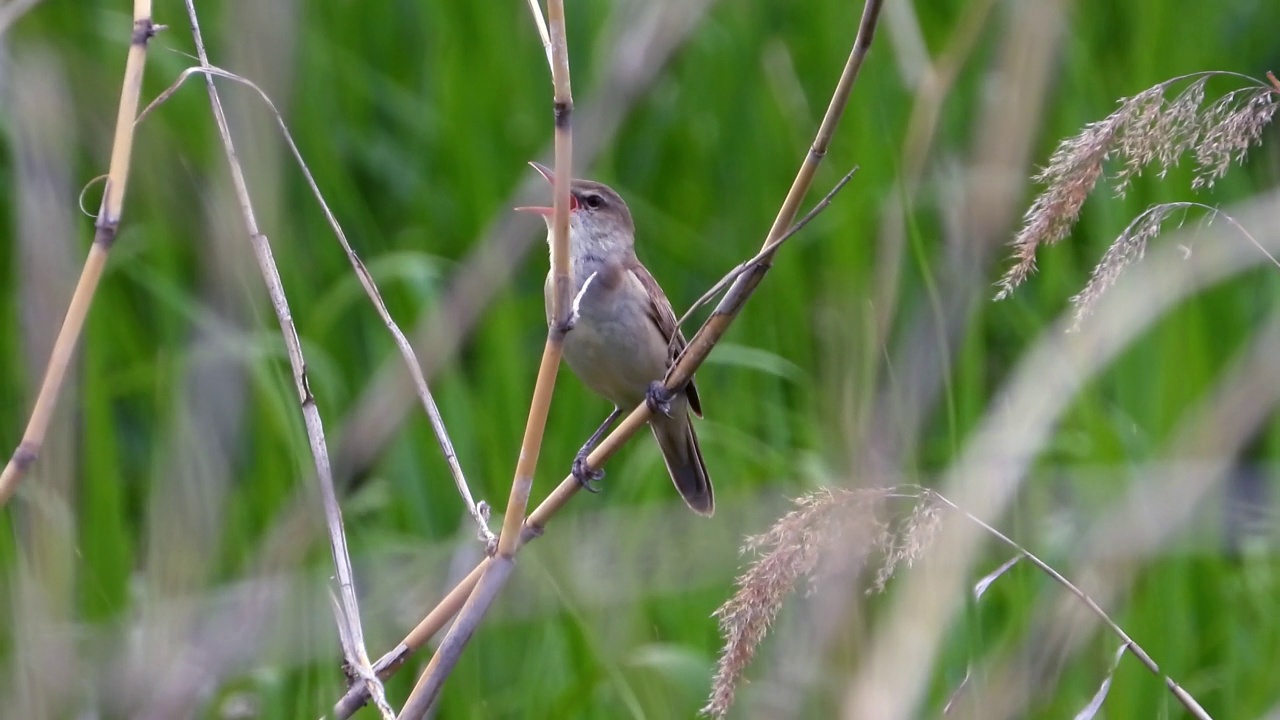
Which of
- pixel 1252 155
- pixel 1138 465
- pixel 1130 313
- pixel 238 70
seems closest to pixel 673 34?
pixel 238 70

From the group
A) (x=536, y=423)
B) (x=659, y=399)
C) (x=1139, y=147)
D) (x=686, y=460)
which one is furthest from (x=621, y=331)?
(x=1139, y=147)

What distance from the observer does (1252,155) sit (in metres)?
3.93

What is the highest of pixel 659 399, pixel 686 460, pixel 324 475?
pixel 324 475

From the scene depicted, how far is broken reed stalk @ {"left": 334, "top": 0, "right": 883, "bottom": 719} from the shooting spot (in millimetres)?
1627

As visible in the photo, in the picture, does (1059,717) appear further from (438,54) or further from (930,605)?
(438,54)

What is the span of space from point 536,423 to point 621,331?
1.49 metres

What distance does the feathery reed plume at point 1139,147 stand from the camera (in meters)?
1.61

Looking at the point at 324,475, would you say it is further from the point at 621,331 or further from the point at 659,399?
the point at 621,331

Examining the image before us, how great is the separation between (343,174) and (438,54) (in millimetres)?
440

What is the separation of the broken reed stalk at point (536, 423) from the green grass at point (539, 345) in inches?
8.1

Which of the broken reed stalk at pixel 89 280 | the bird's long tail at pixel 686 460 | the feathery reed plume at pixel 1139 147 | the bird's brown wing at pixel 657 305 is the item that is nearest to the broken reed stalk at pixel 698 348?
the feathery reed plume at pixel 1139 147

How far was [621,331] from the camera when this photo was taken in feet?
10.6

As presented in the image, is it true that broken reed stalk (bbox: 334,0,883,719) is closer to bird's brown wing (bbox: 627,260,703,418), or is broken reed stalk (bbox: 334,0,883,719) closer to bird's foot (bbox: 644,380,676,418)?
bird's foot (bbox: 644,380,676,418)

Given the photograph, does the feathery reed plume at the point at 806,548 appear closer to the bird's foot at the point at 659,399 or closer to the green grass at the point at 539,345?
the green grass at the point at 539,345
